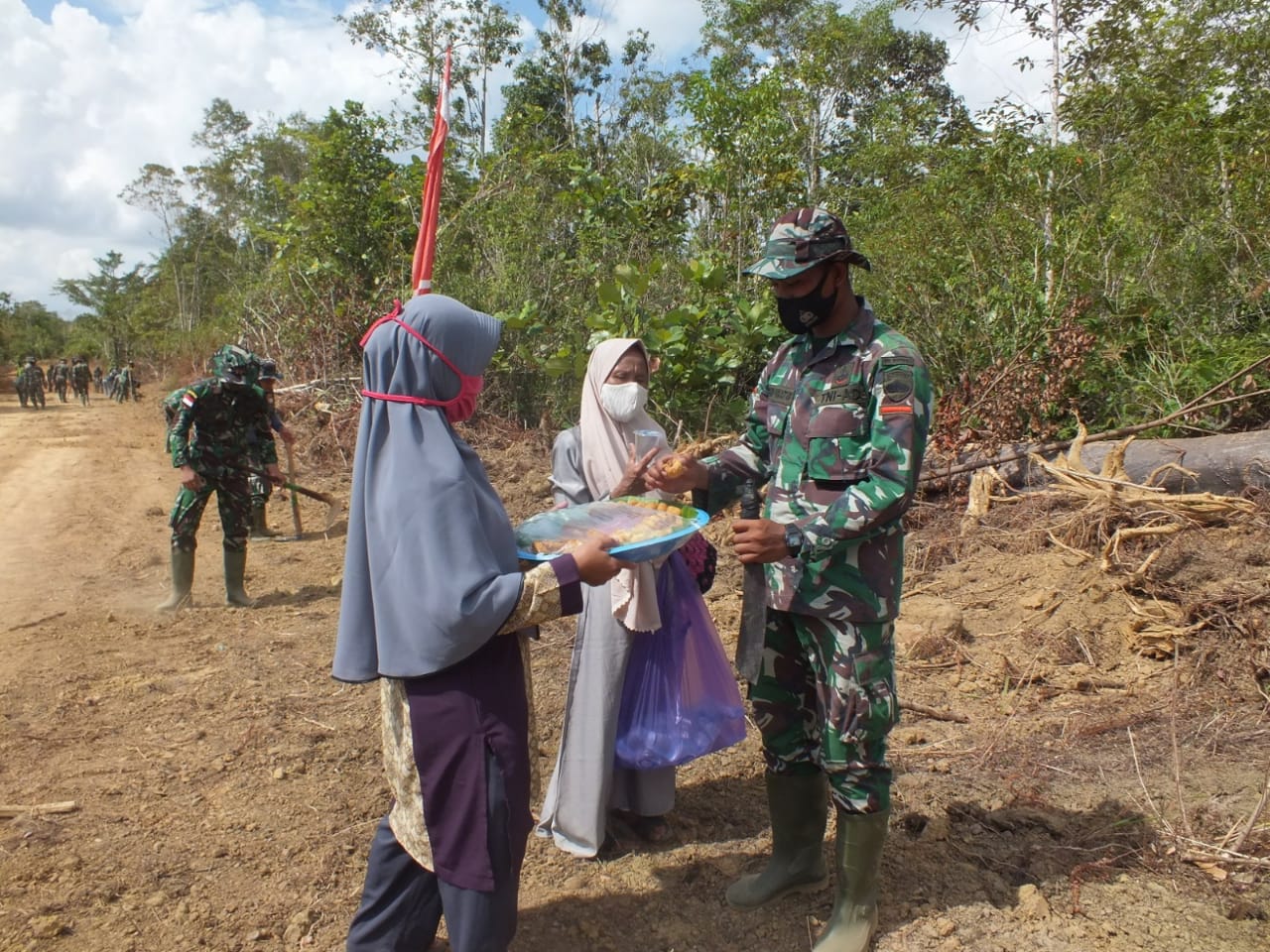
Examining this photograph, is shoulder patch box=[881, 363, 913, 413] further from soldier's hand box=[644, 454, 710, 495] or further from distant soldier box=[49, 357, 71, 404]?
distant soldier box=[49, 357, 71, 404]

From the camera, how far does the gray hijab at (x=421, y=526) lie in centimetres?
188

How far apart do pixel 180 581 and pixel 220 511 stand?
0.55m

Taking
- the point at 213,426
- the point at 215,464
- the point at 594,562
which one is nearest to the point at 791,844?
the point at 594,562

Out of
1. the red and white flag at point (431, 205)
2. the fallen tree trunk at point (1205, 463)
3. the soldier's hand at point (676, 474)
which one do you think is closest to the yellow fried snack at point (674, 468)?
the soldier's hand at point (676, 474)

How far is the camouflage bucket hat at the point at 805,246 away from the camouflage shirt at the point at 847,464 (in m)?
0.20

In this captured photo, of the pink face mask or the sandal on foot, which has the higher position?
the pink face mask

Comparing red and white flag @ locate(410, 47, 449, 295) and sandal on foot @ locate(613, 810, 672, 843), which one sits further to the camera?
sandal on foot @ locate(613, 810, 672, 843)

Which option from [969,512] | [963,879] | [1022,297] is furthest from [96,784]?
[1022,297]

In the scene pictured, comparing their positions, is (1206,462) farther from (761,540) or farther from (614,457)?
(761,540)

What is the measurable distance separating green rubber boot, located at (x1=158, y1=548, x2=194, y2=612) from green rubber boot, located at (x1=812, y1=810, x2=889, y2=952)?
5.16 m

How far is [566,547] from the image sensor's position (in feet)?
7.16

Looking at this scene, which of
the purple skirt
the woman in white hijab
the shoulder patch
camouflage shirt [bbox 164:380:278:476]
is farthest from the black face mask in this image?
camouflage shirt [bbox 164:380:278:476]

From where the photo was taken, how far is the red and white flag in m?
2.46

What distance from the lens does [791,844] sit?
277 cm
